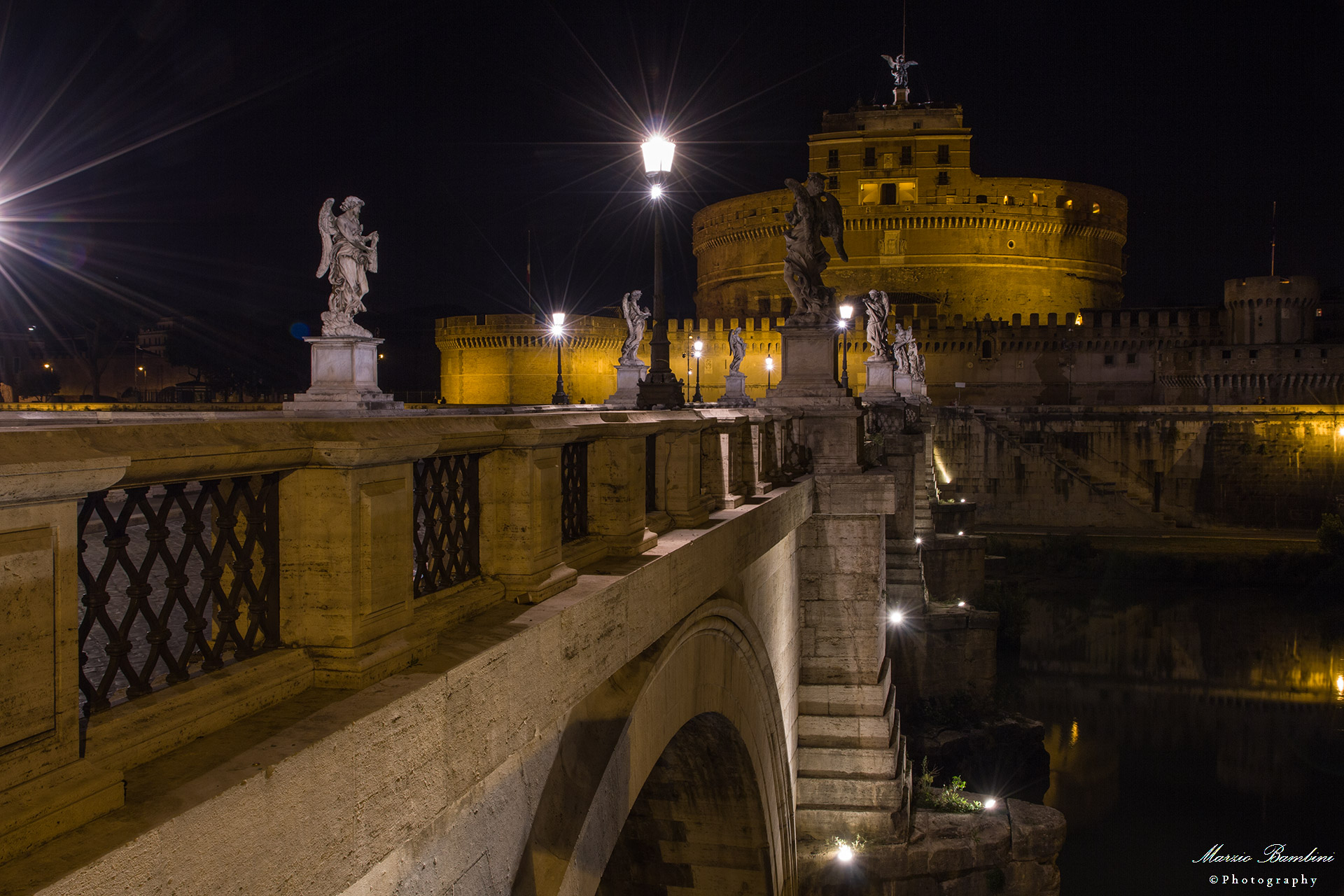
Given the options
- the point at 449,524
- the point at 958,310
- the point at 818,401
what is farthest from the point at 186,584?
the point at 958,310

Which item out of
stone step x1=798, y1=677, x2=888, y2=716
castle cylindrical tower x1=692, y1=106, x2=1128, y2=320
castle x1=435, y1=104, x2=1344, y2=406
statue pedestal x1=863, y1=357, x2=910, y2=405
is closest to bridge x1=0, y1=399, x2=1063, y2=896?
stone step x1=798, y1=677, x2=888, y2=716

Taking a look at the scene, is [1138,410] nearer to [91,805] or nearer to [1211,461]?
[1211,461]

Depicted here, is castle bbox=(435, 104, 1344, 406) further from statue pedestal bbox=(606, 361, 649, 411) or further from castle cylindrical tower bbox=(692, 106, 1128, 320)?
statue pedestal bbox=(606, 361, 649, 411)

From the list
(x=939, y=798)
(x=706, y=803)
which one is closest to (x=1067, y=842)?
(x=939, y=798)

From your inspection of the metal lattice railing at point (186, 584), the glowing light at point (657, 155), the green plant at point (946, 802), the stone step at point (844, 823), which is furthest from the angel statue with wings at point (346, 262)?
the metal lattice railing at point (186, 584)

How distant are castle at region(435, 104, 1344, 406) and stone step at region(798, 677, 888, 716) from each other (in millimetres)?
34489

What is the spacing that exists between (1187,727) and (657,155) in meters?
18.2

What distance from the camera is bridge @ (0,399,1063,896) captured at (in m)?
1.69

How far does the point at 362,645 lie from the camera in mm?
2434

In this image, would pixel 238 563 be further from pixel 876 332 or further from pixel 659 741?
pixel 876 332

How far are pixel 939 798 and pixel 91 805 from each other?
416 inches

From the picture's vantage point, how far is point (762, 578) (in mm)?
6926

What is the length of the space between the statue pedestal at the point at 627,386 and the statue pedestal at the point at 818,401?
5.31 metres

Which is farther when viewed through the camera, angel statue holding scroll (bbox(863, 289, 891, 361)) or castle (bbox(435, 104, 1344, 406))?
castle (bbox(435, 104, 1344, 406))
